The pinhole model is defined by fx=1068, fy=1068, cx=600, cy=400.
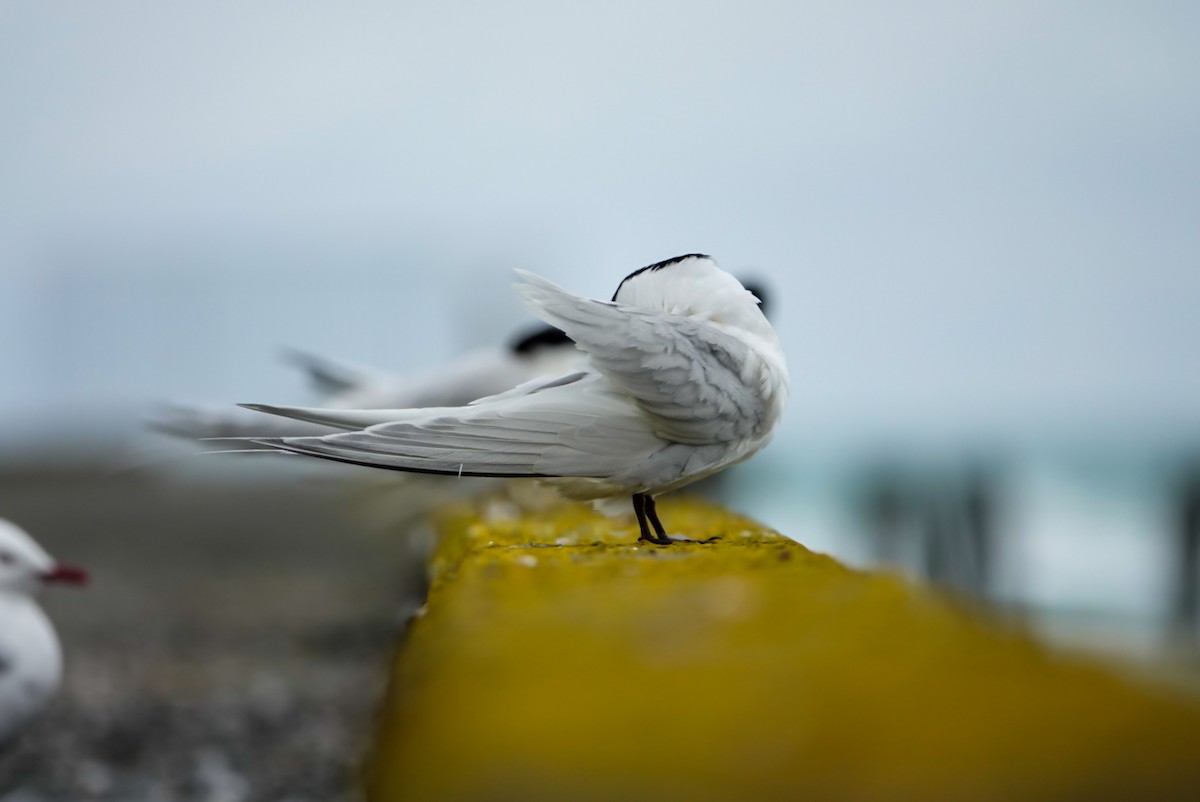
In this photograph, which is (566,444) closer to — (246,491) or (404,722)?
(404,722)

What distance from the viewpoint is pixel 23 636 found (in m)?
4.45

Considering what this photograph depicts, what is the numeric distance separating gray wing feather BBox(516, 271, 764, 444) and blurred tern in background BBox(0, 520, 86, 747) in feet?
10.8

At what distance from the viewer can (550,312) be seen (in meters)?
2.28

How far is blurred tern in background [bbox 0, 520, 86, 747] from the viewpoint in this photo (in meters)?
4.33

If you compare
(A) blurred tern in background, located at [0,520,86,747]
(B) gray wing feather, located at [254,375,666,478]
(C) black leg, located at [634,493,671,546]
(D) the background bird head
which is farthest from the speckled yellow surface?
(D) the background bird head

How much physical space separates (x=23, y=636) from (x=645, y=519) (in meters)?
3.23

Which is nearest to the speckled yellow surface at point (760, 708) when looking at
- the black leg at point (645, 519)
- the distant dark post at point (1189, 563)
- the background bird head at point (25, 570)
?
the black leg at point (645, 519)

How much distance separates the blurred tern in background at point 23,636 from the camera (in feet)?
14.2

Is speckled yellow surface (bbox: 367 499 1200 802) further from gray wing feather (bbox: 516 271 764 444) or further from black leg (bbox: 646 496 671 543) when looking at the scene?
black leg (bbox: 646 496 671 543)

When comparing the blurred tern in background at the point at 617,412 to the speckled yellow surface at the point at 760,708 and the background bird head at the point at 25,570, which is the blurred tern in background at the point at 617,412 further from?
the background bird head at the point at 25,570

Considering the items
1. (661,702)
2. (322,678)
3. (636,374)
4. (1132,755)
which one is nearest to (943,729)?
(1132,755)

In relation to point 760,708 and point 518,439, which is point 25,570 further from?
point 760,708

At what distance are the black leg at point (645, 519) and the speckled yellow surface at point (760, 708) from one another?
744mm

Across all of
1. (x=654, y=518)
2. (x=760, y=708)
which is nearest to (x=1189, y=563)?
(x=654, y=518)
